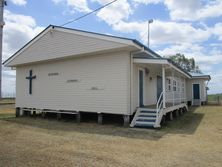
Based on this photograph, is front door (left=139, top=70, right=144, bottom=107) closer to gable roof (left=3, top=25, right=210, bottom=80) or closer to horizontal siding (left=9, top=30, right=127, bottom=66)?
gable roof (left=3, top=25, right=210, bottom=80)

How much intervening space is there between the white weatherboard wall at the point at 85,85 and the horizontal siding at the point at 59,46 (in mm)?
594

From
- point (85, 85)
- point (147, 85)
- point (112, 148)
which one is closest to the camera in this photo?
point (112, 148)

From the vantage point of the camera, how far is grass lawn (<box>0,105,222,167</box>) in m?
6.09

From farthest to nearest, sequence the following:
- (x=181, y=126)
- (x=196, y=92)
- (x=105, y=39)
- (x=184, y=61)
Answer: (x=184, y=61) < (x=196, y=92) < (x=181, y=126) < (x=105, y=39)

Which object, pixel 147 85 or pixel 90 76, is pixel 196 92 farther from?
pixel 90 76

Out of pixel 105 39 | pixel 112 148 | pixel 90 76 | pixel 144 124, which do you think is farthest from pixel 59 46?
pixel 112 148

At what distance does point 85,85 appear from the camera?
13320 mm

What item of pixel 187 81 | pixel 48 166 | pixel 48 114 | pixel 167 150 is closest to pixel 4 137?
pixel 48 166

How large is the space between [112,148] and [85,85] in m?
6.26

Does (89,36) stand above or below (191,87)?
above

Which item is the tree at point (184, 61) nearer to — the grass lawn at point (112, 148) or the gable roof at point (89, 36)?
the gable roof at point (89, 36)

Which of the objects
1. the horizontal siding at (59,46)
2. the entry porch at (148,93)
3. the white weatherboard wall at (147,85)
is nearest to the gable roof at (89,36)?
the horizontal siding at (59,46)

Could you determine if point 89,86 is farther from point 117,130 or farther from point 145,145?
point 145,145

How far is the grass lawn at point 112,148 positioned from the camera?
20.0 feet
